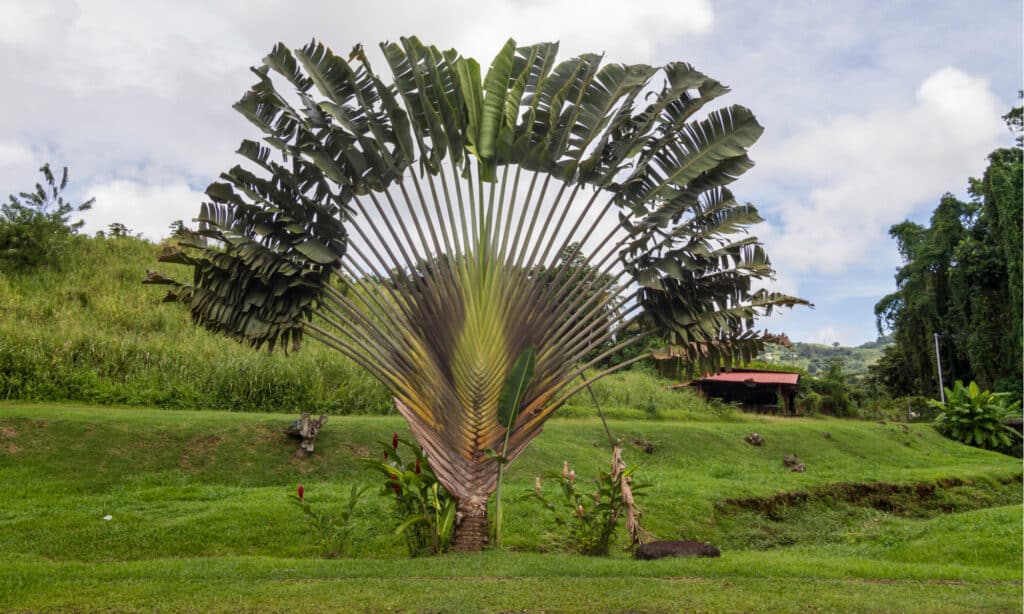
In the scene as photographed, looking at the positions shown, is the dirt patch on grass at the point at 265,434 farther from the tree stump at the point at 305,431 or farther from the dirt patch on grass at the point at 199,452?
the dirt patch on grass at the point at 199,452

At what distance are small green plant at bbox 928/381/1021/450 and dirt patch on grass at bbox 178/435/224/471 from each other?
24630 millimetres

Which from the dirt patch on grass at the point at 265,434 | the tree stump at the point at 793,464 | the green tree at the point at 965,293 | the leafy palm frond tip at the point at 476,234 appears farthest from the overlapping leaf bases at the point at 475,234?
the green tree at the point at 965,293

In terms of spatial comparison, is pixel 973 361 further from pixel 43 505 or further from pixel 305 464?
pixel 43 505

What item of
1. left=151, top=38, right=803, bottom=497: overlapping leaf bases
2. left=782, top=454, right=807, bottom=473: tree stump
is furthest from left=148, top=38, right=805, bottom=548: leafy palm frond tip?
left=782, top=454, right=807, bottom=473: tree stump

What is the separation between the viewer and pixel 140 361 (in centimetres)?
1569

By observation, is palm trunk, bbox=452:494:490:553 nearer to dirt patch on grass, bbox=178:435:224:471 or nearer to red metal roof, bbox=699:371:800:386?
dirt patch on grass, bbox=178:435:224:471

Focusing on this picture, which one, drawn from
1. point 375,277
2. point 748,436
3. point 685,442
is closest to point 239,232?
point 375,277

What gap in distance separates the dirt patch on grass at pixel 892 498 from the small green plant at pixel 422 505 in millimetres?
6981

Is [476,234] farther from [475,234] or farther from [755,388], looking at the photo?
[755,388]

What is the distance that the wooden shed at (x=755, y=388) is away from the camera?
29047 millimetres

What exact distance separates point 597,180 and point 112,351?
40.8ft

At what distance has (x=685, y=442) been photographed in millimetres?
17375

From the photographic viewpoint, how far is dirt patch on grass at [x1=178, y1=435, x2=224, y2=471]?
11.3 m

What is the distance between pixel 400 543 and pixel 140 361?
9.90 m
